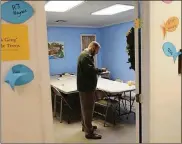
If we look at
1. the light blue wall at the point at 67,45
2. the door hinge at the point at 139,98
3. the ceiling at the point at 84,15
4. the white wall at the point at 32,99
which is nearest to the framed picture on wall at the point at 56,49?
the light blue wall at the point at 67,45

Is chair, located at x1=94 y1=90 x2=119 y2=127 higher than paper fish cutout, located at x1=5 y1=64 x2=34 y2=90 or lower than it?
lower

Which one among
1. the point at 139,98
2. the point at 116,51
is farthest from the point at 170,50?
the point at 116,51

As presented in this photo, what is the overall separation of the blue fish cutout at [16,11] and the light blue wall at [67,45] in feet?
16.8

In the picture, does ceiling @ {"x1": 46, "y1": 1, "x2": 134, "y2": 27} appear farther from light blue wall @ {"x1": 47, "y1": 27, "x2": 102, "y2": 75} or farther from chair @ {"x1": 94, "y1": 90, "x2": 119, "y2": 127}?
chair @ {"x1": 94, "y1": 90, "x2": 119, "y2": 127}

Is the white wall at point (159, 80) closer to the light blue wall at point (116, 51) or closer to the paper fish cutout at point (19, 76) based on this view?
the paper fish cutout at point (19, 76)

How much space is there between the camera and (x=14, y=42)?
3.53ft

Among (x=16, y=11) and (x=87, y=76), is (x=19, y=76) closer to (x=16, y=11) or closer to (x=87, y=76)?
(x=16, y=11)

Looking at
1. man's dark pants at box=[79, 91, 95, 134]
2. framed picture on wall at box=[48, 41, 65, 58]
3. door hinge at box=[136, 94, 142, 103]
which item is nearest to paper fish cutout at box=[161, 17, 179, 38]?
door hinge at box=[136, 94, 142, 103]

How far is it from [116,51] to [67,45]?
1496mm

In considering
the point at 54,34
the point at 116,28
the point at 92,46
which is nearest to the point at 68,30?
the point at 54,34

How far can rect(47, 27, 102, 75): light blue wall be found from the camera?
622cm

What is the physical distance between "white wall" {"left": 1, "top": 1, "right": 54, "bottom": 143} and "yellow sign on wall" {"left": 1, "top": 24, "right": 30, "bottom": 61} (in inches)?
1.0

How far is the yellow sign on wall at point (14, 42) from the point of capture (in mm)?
1056

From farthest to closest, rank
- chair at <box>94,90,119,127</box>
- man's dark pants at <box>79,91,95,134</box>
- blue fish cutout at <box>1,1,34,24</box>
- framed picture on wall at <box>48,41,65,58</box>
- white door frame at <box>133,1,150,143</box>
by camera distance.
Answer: framed picture on wall at <box>48,41,65,58</box>, chair at <box>94,90,119,127</box>, man's dark pants at <box>79,91,95,134</box>, white door frame at <box>133,1,150,143</box>, blue fish cutout at <box>1,1,34,24</box>
